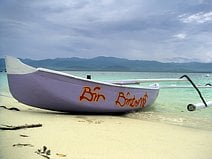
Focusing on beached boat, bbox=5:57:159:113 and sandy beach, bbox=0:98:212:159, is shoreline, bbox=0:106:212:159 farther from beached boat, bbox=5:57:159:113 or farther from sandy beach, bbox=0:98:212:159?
beached boat, bbox=5:57:159:113

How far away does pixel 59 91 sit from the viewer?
370 centimetres

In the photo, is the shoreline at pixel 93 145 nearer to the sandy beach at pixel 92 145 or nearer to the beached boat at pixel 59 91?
the sandy beach at pixel 92 145

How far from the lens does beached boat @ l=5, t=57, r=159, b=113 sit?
3.56 m

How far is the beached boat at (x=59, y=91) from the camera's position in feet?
11.7

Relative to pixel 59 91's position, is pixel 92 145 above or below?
below

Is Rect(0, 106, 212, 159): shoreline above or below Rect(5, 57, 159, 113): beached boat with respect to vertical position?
below

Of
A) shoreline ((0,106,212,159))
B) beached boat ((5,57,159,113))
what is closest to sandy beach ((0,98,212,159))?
shoreline ((0,106,212,159))

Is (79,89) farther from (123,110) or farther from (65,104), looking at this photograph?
(123,110)

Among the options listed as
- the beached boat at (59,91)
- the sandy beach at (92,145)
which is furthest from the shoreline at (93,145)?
the beached boat at (59,91)

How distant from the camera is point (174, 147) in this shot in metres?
2.19

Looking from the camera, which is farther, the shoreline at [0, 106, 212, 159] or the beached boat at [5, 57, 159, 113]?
the beached boat at [5, 57, 159, 113]

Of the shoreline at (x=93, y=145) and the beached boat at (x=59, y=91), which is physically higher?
the beached boat at (x=59, y=91)

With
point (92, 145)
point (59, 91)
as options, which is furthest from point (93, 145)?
point (59, 91)

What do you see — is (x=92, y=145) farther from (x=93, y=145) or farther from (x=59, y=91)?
(x=59, y=91)
